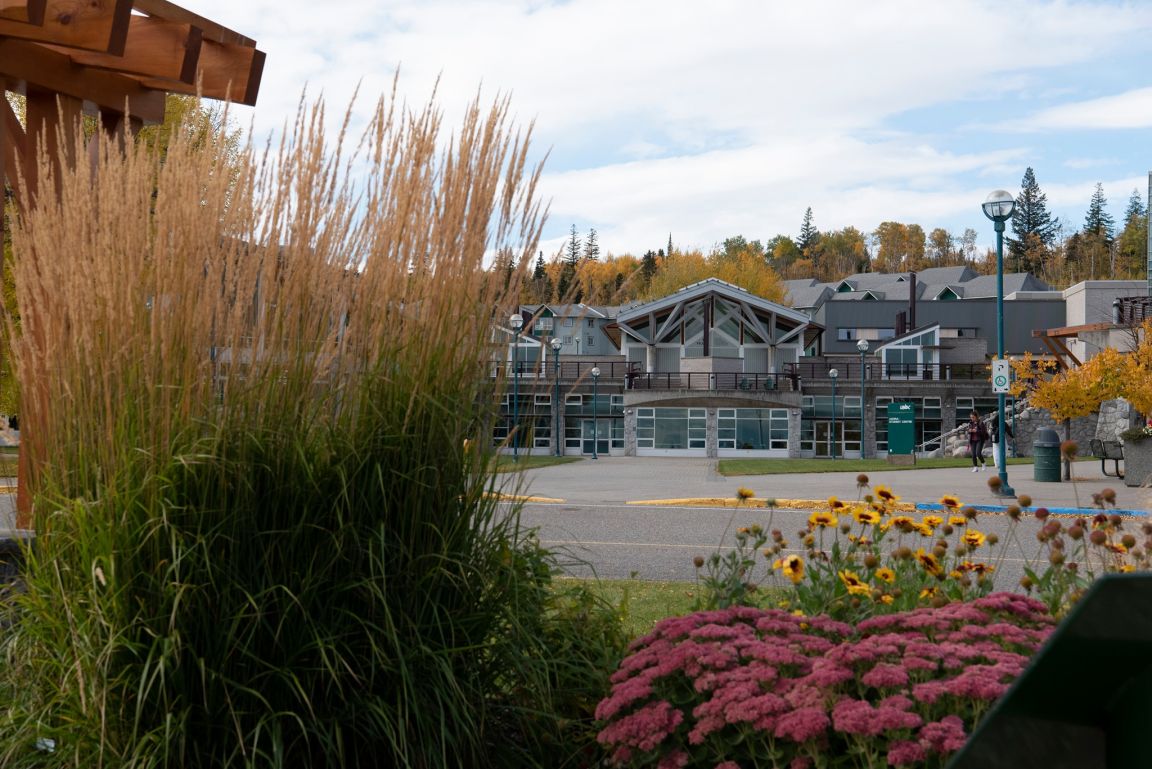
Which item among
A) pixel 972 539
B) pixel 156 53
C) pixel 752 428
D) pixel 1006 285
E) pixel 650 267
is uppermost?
pixel 650 267

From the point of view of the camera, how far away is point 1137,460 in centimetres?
Result: 1730

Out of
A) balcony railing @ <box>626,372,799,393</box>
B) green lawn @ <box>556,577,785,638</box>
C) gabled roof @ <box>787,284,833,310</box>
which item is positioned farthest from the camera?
gabled roof @ <box>787,284,833,310</box>

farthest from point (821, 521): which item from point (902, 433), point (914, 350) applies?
point (914, 350)

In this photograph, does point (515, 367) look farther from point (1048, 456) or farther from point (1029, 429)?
point (1029, 429)

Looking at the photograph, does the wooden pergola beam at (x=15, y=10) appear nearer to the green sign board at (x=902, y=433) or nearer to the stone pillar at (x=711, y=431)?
the green sign board at (x=902, y=433)

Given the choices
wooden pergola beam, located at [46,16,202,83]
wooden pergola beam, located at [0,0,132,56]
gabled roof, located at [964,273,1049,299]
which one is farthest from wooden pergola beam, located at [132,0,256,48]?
gabled roof, located at [964,273,1049,299]

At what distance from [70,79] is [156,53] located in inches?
15.2

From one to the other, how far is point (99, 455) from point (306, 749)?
2.91 feet

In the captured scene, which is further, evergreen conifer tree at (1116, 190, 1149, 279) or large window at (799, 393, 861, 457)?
evergreen conifer tree at (1116, 190, 1149, 279)

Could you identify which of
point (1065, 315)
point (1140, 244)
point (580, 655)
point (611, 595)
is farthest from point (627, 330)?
point (1140, 244)

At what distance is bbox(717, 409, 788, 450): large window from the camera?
41.5 metres

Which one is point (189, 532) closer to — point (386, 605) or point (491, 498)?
point (386, 605)

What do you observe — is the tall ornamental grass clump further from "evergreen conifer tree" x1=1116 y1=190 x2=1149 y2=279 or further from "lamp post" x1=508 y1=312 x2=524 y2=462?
"evergreen conifer tree" x1=1116 y1=190 x2=1149 y2=279

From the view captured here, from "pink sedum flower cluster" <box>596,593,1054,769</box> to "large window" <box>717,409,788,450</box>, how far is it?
3881 cm
